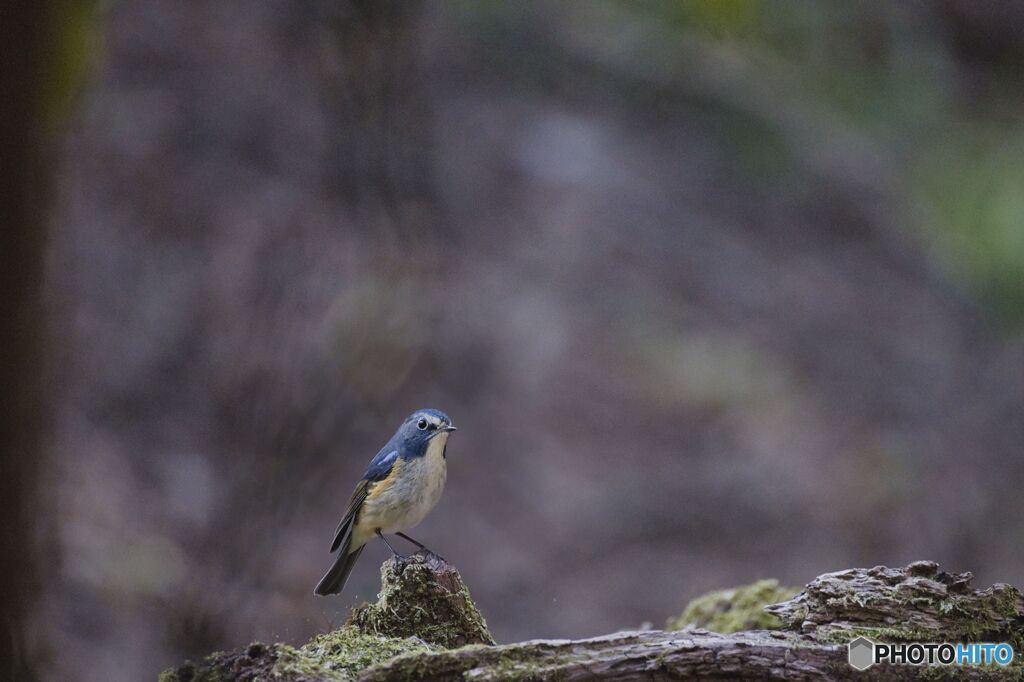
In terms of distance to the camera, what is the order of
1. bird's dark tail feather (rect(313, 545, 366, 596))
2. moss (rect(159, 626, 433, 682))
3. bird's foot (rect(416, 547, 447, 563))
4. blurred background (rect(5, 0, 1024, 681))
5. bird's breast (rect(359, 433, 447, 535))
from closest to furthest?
moss (rect(159, 626, 433, 682)), bird's foot (rect(416, 547, 447, 563)), bird's breast (rect(359, 433, 447, 535)), bird's dark tail feather (rect(313, 545, 366, 596)), blurred background (rect(5, 0, 1024, 681))

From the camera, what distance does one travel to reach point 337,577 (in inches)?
98.3

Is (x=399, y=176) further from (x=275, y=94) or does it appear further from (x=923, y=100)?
(x=923, y=100)

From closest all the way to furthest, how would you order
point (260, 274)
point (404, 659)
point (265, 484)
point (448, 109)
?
point (404, 659)
point (265, 484)
point (260, 274)
point (448, 109)

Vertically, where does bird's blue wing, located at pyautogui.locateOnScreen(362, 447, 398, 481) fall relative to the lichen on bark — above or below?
above

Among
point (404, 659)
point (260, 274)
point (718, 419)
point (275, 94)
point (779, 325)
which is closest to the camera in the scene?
point (404, 659)

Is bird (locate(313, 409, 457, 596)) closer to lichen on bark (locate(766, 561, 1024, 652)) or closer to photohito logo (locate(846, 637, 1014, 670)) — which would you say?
lichen on bark (locate(766, 561, 1024, 652))

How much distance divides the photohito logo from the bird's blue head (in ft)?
3.40

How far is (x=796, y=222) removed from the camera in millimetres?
7551

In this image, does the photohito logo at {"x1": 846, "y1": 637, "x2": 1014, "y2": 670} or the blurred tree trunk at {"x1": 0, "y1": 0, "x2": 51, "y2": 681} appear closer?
the blurred tree trunk at {"x1": 0, "y1": 0, "x2": 51, "y2": 681}

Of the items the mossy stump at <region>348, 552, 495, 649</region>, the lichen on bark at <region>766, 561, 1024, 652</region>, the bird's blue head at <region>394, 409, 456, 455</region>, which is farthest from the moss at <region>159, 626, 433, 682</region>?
the lichen on bark at <region>766, 561, 1024, 652</region>

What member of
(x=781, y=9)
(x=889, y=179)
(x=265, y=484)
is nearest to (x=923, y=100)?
(x=889, y=179)

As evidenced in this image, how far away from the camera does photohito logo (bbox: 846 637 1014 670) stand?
193 centimetres

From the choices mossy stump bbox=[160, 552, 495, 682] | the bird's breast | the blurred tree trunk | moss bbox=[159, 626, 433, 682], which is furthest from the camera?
the bird's breast

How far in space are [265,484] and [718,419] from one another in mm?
4400
